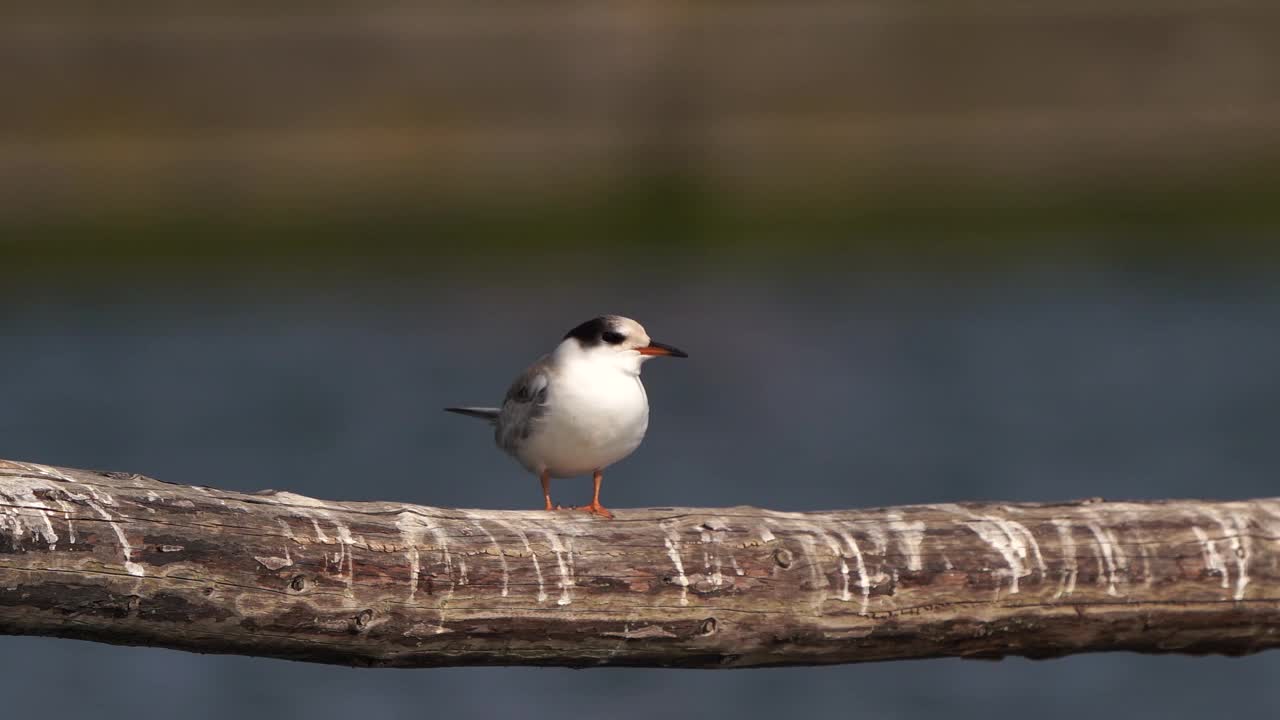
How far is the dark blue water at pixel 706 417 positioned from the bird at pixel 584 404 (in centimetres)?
512

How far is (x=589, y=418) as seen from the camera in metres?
5.55

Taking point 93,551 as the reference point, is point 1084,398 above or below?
above

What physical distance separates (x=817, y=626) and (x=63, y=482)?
191 centimetres

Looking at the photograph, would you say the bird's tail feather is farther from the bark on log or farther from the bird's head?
the bark on log

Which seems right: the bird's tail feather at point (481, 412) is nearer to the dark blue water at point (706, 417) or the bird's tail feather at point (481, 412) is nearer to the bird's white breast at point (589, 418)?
the bird's white breast at point (589, 418)

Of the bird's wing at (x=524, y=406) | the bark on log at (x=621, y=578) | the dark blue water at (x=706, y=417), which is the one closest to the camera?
the bark on log at (x=621, y=578)

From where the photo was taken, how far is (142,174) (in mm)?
24484

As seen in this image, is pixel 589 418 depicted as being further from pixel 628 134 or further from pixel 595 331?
pixel 628 134

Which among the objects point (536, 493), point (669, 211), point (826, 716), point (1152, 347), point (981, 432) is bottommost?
point (826, 716)

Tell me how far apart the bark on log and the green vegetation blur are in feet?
62.2

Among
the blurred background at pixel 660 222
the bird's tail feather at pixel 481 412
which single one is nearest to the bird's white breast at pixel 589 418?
the bird's tail feather at pixel 481 412

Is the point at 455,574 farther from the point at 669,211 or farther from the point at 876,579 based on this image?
the point at 669,211

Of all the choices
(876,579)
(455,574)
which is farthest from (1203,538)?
(455,574)

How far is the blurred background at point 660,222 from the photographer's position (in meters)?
16.8
